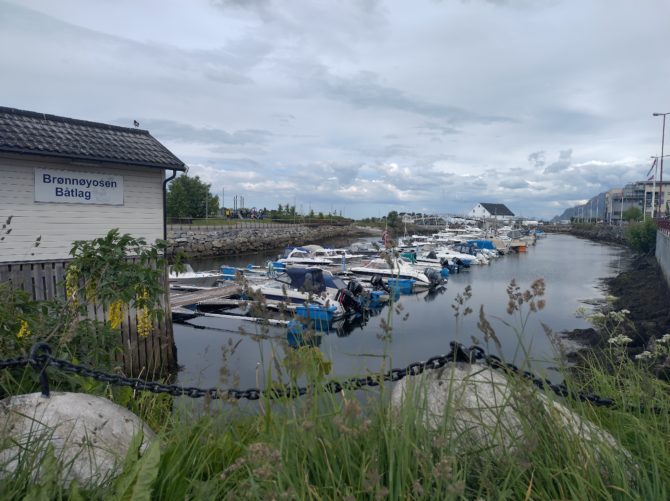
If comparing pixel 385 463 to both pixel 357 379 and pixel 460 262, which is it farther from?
pixel 460 262

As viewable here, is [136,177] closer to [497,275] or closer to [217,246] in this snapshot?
[497,275]

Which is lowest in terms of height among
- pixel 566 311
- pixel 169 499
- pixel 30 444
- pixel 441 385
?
pixel 566 311

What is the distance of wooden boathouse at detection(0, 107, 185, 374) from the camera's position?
10.8m

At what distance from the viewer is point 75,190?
11766 millimetres

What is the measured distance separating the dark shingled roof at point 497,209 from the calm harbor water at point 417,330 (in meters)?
104

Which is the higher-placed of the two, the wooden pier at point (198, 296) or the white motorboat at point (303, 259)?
the white motorboat at point (303, 259)

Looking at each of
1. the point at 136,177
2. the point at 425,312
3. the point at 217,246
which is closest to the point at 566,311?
the point at 425,312

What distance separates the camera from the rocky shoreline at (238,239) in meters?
54.8

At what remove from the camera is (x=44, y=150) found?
427 inches

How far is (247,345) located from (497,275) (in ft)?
102

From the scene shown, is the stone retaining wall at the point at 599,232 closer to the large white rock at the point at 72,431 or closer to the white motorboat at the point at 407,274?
the white motorboat at the point at 407,274

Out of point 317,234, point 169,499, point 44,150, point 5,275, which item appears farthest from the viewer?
point 317,234

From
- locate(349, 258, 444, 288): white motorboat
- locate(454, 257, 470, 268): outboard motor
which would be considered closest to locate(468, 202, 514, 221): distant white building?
locate(454, 257, 470, 268): outboard motor

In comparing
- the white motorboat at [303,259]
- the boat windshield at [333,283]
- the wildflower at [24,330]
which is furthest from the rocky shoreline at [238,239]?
the wildflower at [24,330]
